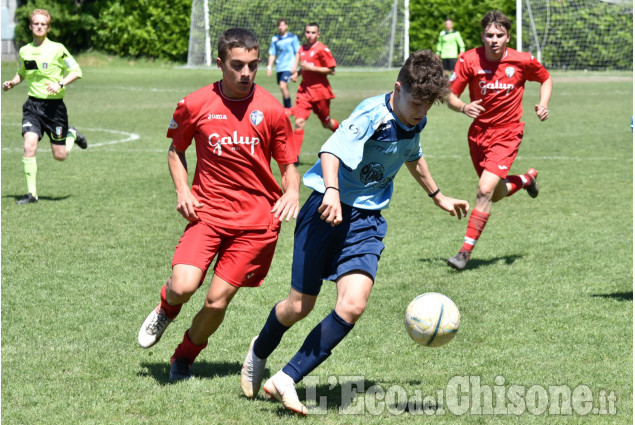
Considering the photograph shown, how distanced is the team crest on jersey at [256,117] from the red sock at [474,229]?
11.7 feet

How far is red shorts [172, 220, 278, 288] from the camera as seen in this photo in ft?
15.9

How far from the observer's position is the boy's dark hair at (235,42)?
15.7ft

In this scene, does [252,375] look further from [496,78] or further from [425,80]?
[496,78]

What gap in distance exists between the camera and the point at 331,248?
4625mm

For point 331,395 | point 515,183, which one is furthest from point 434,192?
point 515,183

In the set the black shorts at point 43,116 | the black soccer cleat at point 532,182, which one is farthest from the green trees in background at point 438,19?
the black soccer cleat at point 532,182

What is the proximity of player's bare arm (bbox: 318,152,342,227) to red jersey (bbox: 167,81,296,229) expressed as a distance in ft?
1.91

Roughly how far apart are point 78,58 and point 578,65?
68.2ft

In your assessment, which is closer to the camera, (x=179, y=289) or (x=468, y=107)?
(x=179, y=289)

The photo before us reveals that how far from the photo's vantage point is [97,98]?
79.8 feet

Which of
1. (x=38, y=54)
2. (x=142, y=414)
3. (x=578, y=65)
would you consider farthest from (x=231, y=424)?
(x=578, y=65)

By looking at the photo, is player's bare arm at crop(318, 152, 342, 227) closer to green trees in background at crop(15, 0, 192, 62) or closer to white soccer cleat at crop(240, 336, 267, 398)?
white soccer cleat at crop(240, 336, 267, 398)

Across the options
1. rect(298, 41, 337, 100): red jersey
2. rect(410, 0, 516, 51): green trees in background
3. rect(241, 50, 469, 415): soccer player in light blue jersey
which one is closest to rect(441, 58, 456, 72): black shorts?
rect(410, 0, 516, 51): green trees in background

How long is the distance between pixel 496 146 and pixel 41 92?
563 cm
